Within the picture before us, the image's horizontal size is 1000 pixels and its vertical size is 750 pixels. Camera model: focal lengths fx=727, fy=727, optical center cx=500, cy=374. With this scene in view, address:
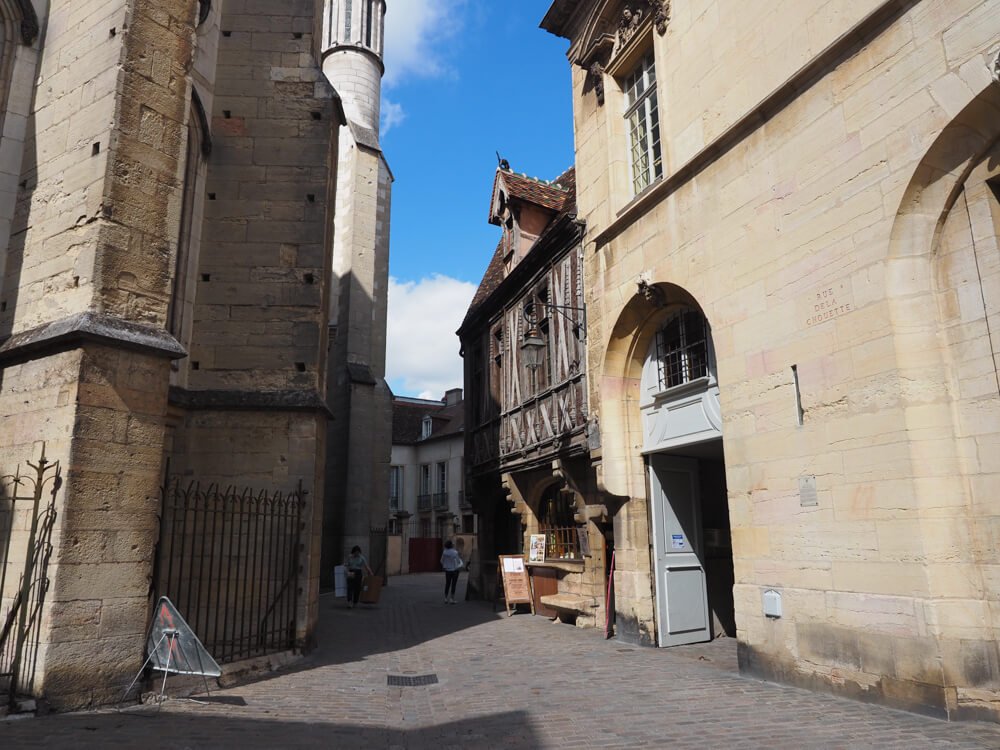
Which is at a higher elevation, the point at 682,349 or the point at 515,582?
the point at 682,349

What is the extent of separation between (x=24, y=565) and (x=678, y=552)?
6.81m

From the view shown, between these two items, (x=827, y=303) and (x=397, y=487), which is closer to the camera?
(x=827, y=303)

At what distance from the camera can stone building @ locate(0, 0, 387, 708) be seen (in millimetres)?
5547

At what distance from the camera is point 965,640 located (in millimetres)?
4906

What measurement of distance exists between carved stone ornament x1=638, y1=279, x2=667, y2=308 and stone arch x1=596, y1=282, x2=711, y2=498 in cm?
23

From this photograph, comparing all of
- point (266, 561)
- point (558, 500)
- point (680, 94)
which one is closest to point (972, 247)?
point (680, 94)

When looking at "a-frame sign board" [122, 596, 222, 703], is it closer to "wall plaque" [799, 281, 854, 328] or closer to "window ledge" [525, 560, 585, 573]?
"wall plaque" [799, 281, 854, 328]

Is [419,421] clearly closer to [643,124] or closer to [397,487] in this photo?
[397,487]

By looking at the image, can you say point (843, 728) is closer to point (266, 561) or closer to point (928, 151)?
point (928, 151)

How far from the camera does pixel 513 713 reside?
17.9ft

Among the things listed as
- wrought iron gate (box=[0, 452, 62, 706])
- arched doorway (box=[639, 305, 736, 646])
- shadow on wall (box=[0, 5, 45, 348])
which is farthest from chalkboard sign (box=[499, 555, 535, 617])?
shadow on wall (box=[0, 5, 45, 348])

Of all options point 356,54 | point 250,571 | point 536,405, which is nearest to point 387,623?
point 250,571

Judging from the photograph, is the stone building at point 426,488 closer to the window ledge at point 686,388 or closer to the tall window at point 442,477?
the tall window at point 442,477

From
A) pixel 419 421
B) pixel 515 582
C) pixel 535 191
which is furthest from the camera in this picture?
pixel 419 421
